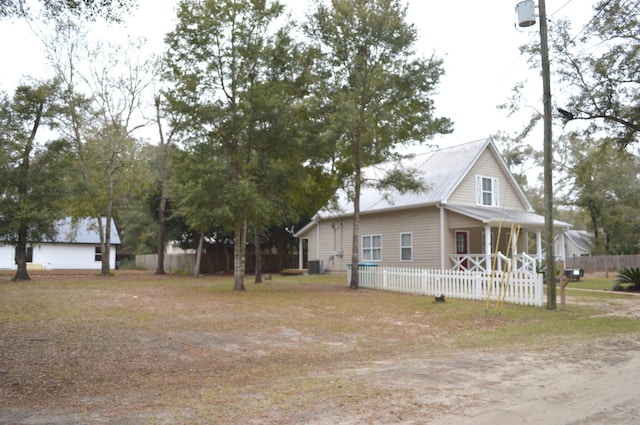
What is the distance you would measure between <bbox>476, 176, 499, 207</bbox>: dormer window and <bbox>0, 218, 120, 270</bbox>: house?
29.1 meters

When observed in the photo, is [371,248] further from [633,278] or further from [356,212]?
[633,278]

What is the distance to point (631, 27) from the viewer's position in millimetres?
12133

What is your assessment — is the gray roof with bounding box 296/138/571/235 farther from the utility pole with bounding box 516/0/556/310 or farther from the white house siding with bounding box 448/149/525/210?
the utility pole with bounding box 516/0/556/310

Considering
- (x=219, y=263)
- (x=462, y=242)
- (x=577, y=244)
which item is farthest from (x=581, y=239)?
(x=219, y=263)

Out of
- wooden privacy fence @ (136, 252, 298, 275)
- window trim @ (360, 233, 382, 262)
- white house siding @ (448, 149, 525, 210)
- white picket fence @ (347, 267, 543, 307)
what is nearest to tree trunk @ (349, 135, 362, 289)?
white picket fence @ (347, 267, 543, 307)

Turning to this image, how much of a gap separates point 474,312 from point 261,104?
9.48 m

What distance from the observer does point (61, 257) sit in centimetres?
4106

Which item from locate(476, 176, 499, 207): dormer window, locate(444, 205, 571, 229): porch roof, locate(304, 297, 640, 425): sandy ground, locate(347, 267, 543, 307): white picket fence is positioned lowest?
locate(304, 297, 640, 425): sandy ground

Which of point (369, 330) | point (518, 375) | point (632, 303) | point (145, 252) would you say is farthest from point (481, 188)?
point (145, 252)

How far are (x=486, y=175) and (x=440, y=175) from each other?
2.24 metres

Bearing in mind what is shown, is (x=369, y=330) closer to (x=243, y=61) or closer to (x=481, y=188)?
(x=243, y=61)

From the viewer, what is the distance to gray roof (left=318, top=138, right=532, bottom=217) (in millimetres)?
23453

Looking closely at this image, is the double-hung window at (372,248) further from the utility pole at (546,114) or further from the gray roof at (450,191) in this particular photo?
the utility pole at (546,114)

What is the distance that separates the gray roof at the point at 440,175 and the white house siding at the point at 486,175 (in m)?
0.26
